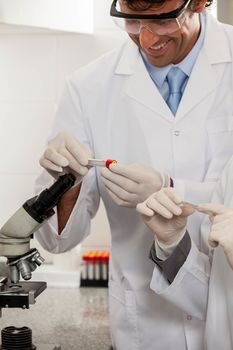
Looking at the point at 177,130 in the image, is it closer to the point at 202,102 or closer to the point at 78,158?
the point at 202,102

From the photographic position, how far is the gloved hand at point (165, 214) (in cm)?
169

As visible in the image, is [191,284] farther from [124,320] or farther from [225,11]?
[225,11]

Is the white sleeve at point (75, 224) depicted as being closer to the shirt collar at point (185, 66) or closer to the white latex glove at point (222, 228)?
the shirt collar at point (185, 66)

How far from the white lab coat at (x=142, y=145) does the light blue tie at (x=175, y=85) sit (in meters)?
0.03

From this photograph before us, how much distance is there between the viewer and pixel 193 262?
5.76ft

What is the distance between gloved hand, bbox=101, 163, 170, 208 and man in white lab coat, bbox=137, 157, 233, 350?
155 millimetres

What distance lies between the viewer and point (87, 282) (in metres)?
2.97

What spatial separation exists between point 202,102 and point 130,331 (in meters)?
0.65

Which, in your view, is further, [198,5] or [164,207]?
[198,5]

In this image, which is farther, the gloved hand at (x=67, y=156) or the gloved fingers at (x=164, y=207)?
the gloved hand at (x=67, y=156)

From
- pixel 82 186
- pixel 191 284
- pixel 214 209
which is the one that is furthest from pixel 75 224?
pixel 214 209

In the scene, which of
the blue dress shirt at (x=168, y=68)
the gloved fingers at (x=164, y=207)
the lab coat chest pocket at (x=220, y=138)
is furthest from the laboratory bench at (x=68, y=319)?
the blue dress shirt at (x=168, y=68)

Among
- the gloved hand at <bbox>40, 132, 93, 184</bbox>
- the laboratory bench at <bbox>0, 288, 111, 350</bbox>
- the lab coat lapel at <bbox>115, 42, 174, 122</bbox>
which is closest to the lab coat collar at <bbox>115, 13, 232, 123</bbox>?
the lab coat lapel at <bbox>115, 42, 174, 122</bbox>

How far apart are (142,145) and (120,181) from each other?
0.59 ft
